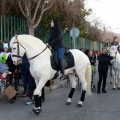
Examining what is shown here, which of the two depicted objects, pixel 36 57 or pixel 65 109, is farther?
pixel 65 109

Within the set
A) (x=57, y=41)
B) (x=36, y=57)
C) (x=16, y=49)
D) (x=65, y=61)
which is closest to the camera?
(x=16, y=49)

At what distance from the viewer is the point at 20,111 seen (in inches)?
314

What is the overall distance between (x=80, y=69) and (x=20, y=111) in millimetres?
2367

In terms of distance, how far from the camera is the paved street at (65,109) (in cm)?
730

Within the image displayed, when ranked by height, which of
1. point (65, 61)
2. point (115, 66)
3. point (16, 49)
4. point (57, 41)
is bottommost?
point (115, 66)

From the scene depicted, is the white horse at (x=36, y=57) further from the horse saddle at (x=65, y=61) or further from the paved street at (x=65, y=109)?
the paved street at (x=65, y=109)

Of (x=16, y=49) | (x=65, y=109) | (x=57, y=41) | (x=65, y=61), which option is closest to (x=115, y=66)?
(x=65, y=61)

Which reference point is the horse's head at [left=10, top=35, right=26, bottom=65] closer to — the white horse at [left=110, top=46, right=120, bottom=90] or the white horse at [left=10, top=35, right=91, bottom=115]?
the white horse at [left=10, top=35, right=91, bottom=115]

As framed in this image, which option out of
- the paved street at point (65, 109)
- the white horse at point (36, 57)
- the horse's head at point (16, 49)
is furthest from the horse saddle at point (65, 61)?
the paved street at point (65, 109)

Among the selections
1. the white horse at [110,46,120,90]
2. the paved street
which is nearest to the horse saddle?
the paved street

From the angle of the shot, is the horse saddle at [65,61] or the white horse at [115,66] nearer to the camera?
the horse saddle at [65,61]

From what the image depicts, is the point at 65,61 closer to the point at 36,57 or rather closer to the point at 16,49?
the point at 36,57

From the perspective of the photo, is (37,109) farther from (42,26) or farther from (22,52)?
(42,26)

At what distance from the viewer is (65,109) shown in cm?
826
